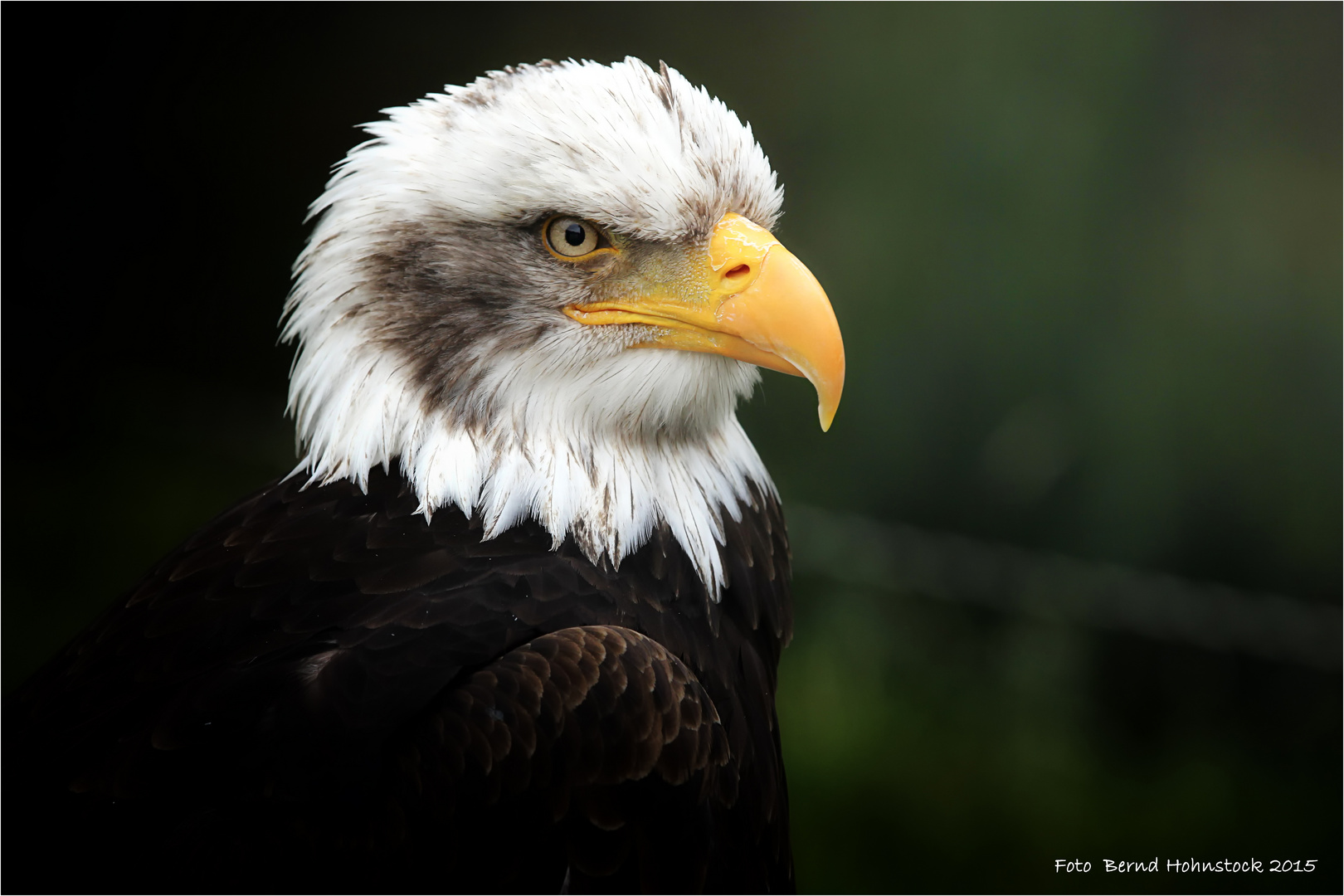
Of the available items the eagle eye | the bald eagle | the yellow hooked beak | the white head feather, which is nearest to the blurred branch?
the bald eagle

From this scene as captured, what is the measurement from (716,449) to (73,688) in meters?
1.32

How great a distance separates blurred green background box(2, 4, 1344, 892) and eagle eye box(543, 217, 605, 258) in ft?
8.84

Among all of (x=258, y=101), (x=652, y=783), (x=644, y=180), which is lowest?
(x=652, y=783)

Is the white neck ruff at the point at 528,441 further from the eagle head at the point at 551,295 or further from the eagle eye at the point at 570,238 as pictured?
the eagle eye at the point at 570,238

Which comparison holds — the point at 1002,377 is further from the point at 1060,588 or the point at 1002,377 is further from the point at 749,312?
the point at 749,312

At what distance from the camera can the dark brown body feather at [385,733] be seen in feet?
5.64

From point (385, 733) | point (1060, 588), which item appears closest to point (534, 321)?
point (385, 733)

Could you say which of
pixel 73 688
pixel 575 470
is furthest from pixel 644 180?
pixel 73 688

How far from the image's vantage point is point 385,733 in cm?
172

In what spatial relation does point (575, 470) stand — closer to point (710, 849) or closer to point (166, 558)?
point (710, 849)

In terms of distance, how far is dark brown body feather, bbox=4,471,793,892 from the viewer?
172 cm

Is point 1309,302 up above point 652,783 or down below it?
above

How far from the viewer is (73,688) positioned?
1.97 metres

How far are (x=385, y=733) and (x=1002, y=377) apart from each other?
346 cm
